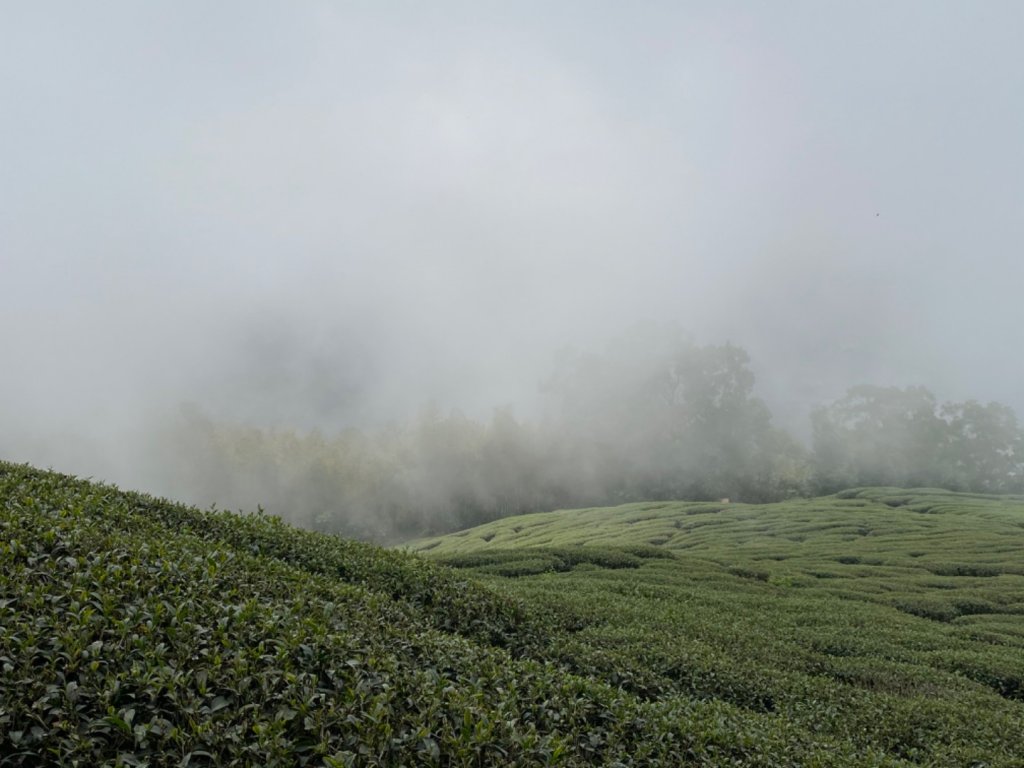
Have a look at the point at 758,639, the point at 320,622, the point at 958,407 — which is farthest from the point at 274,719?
the point at 958,407

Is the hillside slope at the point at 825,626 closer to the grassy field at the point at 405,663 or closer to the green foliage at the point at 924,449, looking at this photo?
the grassy field at the point at 405,663

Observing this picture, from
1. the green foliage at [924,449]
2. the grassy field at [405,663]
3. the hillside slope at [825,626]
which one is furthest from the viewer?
the green foliage at [924,449]

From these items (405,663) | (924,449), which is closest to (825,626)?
(405,663)

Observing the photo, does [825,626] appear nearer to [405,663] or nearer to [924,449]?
[405,663]

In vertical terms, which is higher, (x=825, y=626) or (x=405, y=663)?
(x=405, y=663)

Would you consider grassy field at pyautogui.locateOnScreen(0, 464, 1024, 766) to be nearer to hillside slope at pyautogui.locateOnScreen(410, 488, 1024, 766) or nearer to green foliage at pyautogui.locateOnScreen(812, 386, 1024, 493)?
hillside slope at pyautogui.locateOnScreen(410, 488, 1024, 766)

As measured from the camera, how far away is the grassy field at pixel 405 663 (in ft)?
17.1

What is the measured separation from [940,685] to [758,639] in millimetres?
3497

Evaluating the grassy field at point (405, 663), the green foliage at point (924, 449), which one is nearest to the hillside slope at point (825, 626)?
the grassy field at point (405, 663)

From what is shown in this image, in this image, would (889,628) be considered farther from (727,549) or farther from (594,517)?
(594,517)

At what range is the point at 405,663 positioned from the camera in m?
7.10

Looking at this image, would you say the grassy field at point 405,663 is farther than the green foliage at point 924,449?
No

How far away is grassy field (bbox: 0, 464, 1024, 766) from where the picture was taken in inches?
206

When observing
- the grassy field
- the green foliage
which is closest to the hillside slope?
the grassy field
